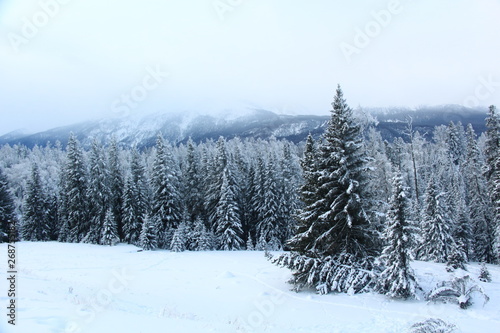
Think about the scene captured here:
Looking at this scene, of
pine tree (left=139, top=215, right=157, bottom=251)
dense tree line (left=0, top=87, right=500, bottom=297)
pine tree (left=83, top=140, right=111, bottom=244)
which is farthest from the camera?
pine tree (left=83, top=140, right=111, bottom=244)

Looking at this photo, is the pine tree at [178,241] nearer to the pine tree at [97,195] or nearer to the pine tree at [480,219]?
the pine tree at [97,195]

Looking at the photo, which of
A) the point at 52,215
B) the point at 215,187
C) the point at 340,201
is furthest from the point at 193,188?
the point at 340,201

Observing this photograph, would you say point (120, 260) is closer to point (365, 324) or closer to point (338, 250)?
point (338, 250)

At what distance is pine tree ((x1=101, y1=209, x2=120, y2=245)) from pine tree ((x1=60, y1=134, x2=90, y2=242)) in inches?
229

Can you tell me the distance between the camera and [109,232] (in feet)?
127

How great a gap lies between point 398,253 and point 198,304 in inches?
383

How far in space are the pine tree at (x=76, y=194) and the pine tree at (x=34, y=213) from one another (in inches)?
253

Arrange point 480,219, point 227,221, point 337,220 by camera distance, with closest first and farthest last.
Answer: point 337,220
point 227,221
point 480,219

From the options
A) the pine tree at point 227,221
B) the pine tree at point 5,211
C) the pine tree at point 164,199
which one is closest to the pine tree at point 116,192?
the pine tree at point 164,199

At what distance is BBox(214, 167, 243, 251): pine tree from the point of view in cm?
3941

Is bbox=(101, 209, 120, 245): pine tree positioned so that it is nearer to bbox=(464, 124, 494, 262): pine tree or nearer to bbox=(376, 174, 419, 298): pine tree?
bbox=(376, 174, 419, 298): pine tree

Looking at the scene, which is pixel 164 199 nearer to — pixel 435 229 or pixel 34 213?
pixel 34 213

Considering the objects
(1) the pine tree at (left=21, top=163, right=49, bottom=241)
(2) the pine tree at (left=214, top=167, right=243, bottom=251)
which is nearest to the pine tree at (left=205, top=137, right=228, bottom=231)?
(2) the pine tree at (left=214, top=167, right=243, bottom=251)

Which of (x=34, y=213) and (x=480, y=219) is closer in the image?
(x=480, y=219)
